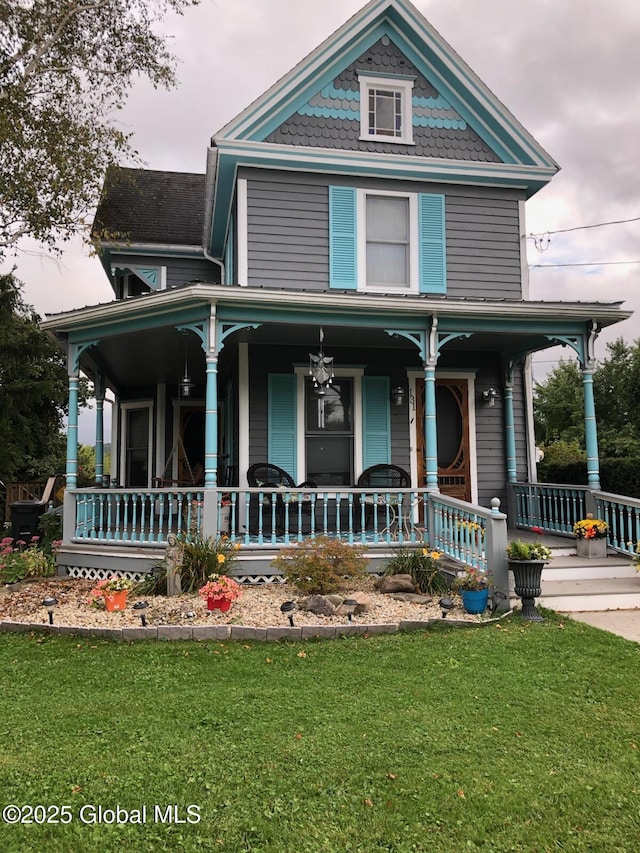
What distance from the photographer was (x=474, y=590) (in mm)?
6074

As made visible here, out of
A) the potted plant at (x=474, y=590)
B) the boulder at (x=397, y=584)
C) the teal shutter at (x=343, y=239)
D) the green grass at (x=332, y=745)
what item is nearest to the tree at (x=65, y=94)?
the teal shutter at (x=343, y=239)

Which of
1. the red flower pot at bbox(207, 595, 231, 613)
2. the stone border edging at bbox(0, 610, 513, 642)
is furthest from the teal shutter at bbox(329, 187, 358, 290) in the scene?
the stone border edging at bbox(0, 610, 513, 642)

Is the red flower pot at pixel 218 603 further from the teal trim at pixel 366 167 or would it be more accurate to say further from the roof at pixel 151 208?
the roof at pixel 151 208

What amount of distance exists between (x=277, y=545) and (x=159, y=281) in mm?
7430

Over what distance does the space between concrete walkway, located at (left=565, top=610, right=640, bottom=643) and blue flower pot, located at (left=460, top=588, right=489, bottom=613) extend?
93cm

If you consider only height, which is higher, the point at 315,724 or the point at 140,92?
the point at 140,92

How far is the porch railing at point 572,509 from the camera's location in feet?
25.3

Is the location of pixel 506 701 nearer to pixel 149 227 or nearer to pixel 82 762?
pixel 82 762

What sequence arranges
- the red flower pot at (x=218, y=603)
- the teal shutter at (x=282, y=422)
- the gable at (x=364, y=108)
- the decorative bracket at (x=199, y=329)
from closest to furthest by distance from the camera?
the red flower pot at (x=218, y=603) < the decorative bracket at (x=199, y=329) < the teal shutter at (x=282, y=422) < the gable at (x=364, y=108)

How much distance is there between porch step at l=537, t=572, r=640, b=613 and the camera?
6.51 m

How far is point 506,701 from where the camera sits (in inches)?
156

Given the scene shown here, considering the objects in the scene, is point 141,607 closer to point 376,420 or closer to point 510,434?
point 376,420

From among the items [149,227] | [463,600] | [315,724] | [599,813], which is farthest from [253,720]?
[149,227]

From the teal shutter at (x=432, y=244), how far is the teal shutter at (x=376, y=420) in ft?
5.56
